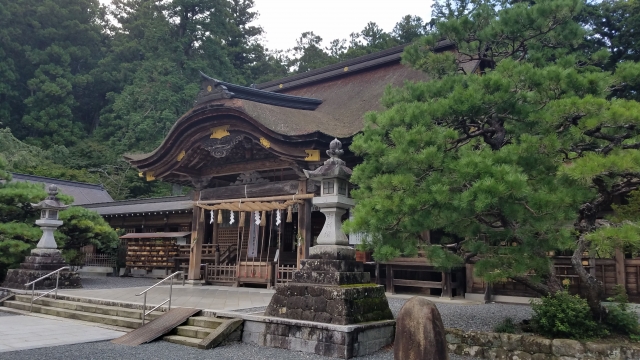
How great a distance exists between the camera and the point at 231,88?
11.4 metres

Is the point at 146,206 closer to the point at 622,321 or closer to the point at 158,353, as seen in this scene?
the point at 158,353

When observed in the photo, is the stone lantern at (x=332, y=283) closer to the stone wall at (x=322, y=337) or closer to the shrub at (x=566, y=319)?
the stone wall at (x=322, y=337)

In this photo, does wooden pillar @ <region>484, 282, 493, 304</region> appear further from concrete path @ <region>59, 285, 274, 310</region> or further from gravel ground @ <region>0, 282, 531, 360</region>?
concrete path @ <region>59, 285, 274, 310</region>

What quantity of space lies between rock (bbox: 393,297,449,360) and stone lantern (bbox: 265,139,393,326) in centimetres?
202

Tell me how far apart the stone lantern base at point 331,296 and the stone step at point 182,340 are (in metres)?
1.09

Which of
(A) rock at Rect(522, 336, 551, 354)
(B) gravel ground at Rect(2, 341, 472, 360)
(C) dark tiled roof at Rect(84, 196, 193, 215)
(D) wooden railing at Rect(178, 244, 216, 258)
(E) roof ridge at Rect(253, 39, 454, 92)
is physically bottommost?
(B) gravel ground at Rect(2, 341, 472, 360)

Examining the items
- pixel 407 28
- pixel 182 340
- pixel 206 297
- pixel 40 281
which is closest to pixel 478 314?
pixel 182 340

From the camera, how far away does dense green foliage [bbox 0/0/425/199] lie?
31.1 meters

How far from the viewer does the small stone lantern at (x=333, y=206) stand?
263 inches

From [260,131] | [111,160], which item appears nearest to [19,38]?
[111,160]

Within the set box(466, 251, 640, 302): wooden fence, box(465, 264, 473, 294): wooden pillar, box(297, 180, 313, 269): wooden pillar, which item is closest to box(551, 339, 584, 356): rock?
box(466, 251, 640, 302): wooden fence

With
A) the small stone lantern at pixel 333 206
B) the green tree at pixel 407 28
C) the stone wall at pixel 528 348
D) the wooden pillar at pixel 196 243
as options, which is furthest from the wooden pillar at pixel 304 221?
the green tree at pixel 407 28

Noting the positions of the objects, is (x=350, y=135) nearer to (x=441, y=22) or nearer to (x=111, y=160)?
(x=441, y=22)

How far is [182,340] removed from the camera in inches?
257
